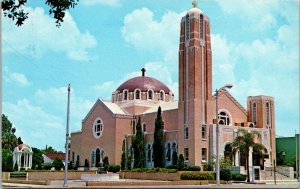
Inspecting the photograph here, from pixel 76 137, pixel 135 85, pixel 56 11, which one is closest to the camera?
pixel 56 11

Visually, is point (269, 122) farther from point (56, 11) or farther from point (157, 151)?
point (56, 11)

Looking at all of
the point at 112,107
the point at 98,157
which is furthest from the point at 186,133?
the point at 98,157

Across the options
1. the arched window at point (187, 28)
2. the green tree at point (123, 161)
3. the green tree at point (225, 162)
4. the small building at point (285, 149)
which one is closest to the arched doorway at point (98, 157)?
the green tree at point (123, 161)

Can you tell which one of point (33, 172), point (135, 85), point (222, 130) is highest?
A: point (135, 85)

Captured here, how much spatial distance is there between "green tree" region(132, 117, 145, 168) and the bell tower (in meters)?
5.76

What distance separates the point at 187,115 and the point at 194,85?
3528mm

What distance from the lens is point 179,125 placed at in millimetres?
54906

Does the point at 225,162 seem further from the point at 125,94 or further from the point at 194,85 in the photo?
the point at 125,94

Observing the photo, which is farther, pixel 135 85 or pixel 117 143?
pixel 135 85

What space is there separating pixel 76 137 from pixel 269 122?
3089 cm

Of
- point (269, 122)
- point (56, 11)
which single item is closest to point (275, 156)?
point (269, 122)

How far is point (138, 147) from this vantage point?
5816cm

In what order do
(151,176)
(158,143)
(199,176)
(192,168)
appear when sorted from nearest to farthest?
(199,176)
(151,176)
(192,168)
(158,143)

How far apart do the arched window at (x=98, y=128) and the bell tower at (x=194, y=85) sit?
15820 millimetres
